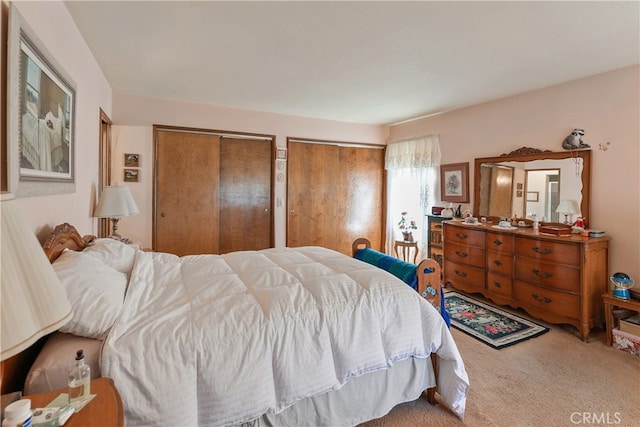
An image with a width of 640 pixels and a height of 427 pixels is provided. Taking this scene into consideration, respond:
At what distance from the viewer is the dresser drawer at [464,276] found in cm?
353

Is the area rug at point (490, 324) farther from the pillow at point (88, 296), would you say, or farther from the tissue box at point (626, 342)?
the pillow at point (88, 296)

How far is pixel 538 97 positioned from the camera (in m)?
3.33

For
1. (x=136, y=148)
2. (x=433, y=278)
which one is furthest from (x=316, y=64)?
(x=136, y=148)

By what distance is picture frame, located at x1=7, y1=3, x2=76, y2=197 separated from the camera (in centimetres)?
123

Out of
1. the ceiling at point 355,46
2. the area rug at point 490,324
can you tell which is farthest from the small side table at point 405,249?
the ceiling at point 355,46

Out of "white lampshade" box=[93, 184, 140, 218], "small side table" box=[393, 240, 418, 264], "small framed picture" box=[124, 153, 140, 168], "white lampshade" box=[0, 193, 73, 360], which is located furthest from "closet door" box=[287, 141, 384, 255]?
"white lampshade" box=[0, 193, 73, 360]

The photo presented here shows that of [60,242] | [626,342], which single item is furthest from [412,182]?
[60,242]

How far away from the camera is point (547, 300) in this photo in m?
2.89

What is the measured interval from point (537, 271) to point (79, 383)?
3.51 m

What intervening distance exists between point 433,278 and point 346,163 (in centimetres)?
339

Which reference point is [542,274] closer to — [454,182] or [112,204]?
[454,182]

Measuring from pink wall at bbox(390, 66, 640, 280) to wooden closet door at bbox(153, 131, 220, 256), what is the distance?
3759 mm

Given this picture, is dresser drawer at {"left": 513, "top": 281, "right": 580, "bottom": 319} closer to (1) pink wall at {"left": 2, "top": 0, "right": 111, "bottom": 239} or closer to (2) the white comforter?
(2) the white comforter

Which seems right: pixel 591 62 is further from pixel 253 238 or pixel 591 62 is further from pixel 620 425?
pixel 253 238
